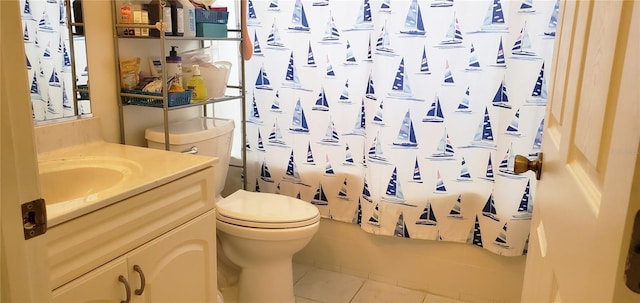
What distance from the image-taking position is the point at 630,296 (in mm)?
476

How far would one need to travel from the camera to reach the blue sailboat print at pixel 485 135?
2.07 meters

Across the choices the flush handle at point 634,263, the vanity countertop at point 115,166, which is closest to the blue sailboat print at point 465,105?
the vanity countertop at point 115,166

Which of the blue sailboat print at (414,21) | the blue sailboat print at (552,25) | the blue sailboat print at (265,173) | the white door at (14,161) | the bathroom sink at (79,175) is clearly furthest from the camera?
the blue sailboat print at (265,173)

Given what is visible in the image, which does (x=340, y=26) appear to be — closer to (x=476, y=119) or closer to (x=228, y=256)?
(x=476, y=119)

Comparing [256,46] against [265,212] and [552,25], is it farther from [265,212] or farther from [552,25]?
[552,25]

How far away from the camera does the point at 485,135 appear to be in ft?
6.86

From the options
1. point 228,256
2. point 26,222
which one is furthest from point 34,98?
point 26,222

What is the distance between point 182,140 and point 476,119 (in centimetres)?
120

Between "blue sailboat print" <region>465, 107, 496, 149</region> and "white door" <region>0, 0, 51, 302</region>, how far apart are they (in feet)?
5.77

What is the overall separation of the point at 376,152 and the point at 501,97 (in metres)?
0.58

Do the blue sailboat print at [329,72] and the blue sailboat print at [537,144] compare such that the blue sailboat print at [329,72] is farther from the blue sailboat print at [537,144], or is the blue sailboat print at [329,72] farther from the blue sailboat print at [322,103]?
the blue sailboat print at [537,144]

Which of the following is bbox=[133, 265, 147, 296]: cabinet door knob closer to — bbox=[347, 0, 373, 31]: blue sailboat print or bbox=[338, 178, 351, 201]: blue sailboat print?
bbox=[338, 178, 351, 201]: blue sailboat print

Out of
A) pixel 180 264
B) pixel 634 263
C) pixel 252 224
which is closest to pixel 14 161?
pixel 634 263

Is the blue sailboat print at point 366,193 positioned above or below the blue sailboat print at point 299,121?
below
